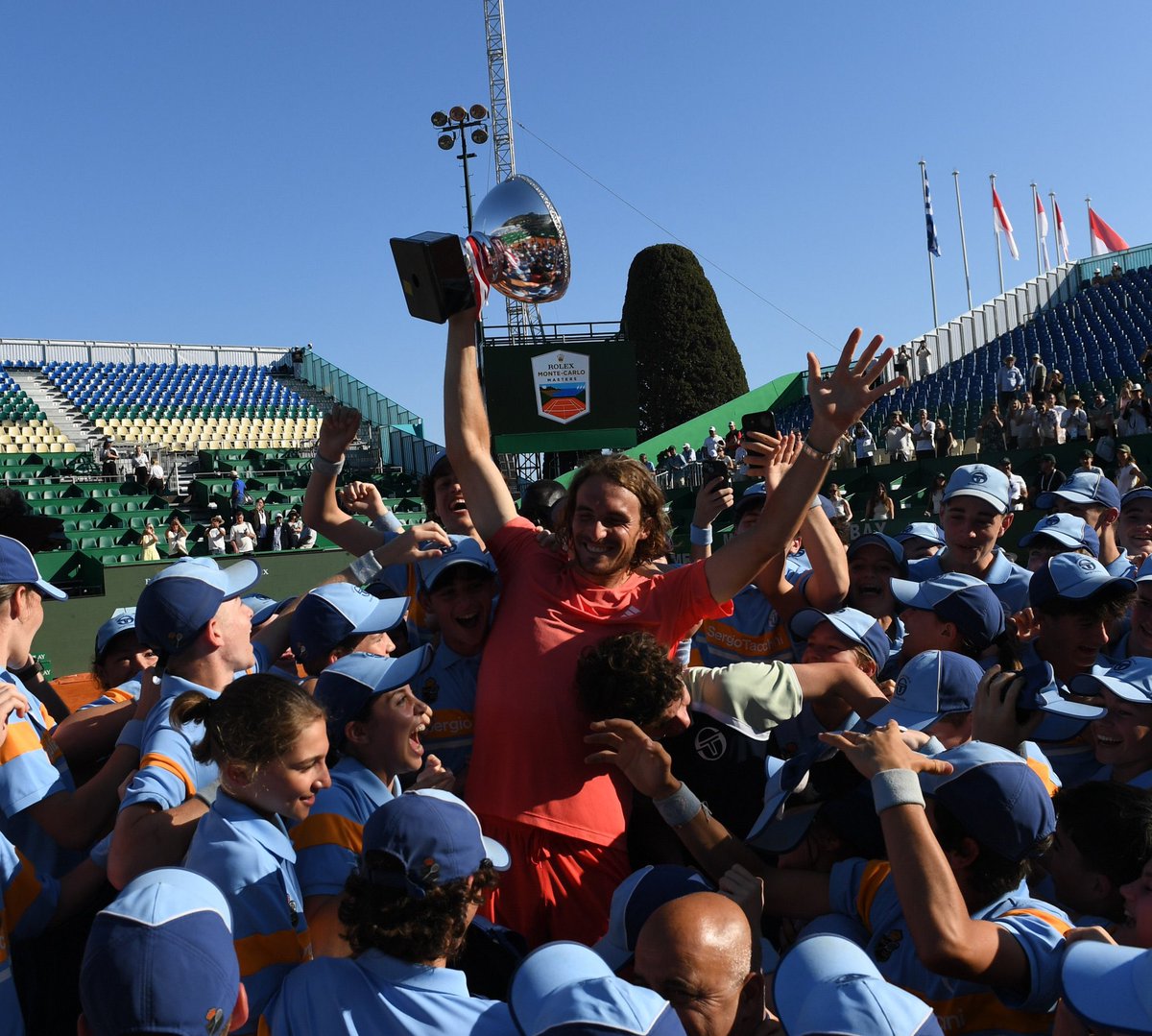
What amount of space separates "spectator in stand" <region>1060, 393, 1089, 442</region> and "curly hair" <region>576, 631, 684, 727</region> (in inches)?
662

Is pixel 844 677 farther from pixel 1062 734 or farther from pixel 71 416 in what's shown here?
pixel 71 416

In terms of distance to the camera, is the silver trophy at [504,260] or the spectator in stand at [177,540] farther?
the spectator in stand at [177,540]

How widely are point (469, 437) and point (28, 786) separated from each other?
147 centimetres

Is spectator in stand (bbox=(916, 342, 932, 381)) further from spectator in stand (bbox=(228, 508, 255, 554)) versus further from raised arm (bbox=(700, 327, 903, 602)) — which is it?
raised arm (bbox=(700, 327, 903, 602))

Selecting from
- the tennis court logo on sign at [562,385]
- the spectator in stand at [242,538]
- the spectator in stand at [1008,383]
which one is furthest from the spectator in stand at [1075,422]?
the spectator in stand at [242,538]

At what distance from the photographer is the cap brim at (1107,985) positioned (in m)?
1.56

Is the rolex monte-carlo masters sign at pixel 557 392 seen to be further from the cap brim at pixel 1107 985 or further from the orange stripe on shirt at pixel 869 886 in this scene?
the cap brim at pixel 1107 985

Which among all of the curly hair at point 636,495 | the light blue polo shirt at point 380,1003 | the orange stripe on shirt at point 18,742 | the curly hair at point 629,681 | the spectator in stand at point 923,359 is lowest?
the light blue polo shirt at point 380,1003

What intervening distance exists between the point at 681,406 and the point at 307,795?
41.1m

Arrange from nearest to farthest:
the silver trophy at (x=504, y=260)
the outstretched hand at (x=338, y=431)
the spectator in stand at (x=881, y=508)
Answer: the silver trophy at (x=504, y=260)
the outstretched hand at (x=338, y=431)
the spectator in stand at (x=881, y=508)

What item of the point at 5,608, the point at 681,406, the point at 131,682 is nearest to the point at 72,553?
the point at 131,682

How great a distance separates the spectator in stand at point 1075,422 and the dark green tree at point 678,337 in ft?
81.8

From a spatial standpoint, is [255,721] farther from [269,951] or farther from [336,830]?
[269,951]

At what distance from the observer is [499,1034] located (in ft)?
6.31
